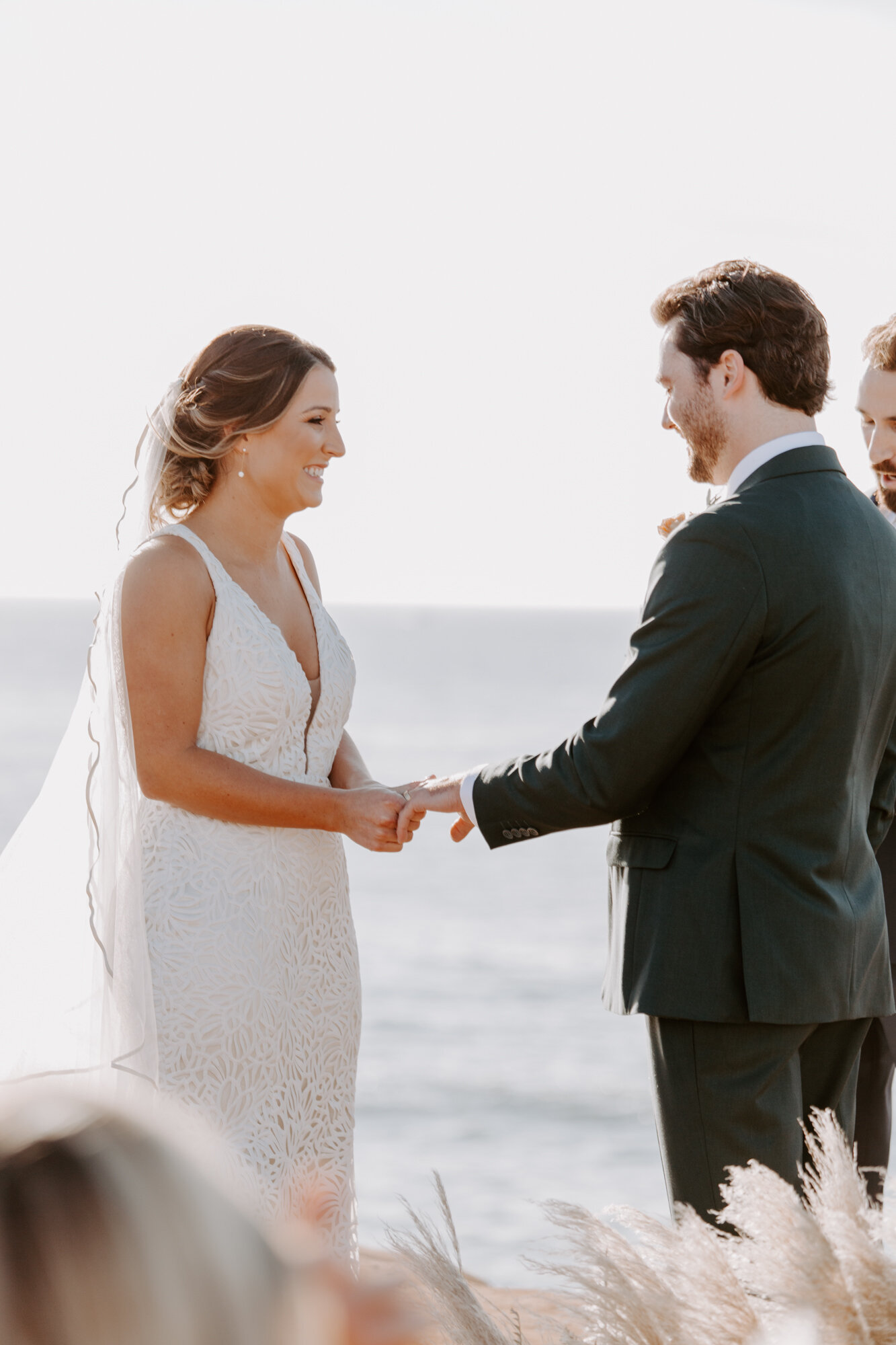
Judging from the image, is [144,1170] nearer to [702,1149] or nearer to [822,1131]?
[822,1131]

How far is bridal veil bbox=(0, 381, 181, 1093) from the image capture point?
2.80 meters

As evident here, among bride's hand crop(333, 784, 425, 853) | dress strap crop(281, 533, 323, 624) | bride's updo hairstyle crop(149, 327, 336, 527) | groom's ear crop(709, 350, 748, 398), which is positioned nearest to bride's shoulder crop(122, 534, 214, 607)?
bride's updo hairstyle crop(149, 327, 336, 527)

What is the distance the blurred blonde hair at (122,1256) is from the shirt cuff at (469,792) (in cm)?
215

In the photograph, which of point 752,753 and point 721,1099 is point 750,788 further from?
point 721,1099

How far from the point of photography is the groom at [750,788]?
2.46 meters

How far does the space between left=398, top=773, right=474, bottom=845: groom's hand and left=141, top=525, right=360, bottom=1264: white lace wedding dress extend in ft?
0.62

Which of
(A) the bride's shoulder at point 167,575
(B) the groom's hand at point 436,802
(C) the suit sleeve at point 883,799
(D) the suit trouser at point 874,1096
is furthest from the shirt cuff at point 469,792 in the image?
(D) the suit trouser at point 874,1096

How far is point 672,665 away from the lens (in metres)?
2.46

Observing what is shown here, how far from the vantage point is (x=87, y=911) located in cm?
289

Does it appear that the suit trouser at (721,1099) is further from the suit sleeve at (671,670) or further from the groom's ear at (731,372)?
the groom's ear at (731,372)

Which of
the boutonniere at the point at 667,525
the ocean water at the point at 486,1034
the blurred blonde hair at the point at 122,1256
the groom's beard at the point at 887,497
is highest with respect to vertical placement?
the groom's beard at the point at 887,497

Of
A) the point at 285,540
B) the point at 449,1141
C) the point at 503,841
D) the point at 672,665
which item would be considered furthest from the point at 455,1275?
the point at 449,1141

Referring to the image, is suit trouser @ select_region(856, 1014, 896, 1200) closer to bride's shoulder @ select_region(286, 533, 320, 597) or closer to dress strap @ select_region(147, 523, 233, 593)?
bride's shoulder @ select_region(286, 533, 320, 597)

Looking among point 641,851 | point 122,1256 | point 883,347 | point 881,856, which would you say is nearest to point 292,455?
point 641,851
